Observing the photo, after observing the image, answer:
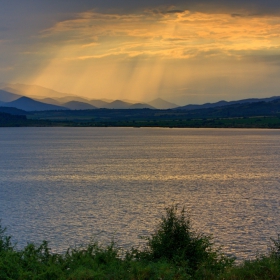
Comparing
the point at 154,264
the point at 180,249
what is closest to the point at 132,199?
the point at 180,249

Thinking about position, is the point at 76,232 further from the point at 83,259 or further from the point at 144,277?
the point at 144,277

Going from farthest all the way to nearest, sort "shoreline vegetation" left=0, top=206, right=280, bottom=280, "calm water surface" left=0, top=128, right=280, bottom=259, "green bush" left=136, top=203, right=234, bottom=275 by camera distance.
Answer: "calm water surface" left=0, top=128, right=280, bottom=259 → "green bush" left=136, top=203, right=234, bottom=275 → "shoreline vegetation" left=0, top=206, right=280, bottom=280

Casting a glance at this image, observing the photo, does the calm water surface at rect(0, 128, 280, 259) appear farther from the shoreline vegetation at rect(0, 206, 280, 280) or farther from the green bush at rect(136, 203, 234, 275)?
the shoreline vegetation at rect(0, 206, 280, 280)

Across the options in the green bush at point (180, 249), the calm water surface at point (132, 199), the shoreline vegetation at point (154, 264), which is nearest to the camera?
the shoreline vegetation at point (154, 264)

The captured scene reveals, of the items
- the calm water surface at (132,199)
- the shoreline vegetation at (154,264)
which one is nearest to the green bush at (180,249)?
the shoreline vegetation at (154,264)

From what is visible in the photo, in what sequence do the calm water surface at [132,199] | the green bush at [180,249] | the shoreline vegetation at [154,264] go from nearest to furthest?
1. the shoreline vegetation at [154,264]
2. the green bush at [180,249]
3. the calm water surface at [132,199]

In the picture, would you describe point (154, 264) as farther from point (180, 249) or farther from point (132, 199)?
point (132, 199)

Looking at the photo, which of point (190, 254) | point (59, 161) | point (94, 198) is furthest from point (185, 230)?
point (59, 161)

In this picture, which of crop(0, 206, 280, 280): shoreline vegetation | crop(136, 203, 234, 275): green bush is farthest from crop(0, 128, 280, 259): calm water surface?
crop(0, 206, 280, 280): shoreline vegetation

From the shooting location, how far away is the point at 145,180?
6406cm

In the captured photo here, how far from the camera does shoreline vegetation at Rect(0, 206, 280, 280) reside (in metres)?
19.1

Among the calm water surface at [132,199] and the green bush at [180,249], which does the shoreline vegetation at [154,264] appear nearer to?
the green bush at [180,249]

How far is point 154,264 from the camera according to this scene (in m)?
20.0

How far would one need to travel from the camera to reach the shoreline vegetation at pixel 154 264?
1908 centimetres
